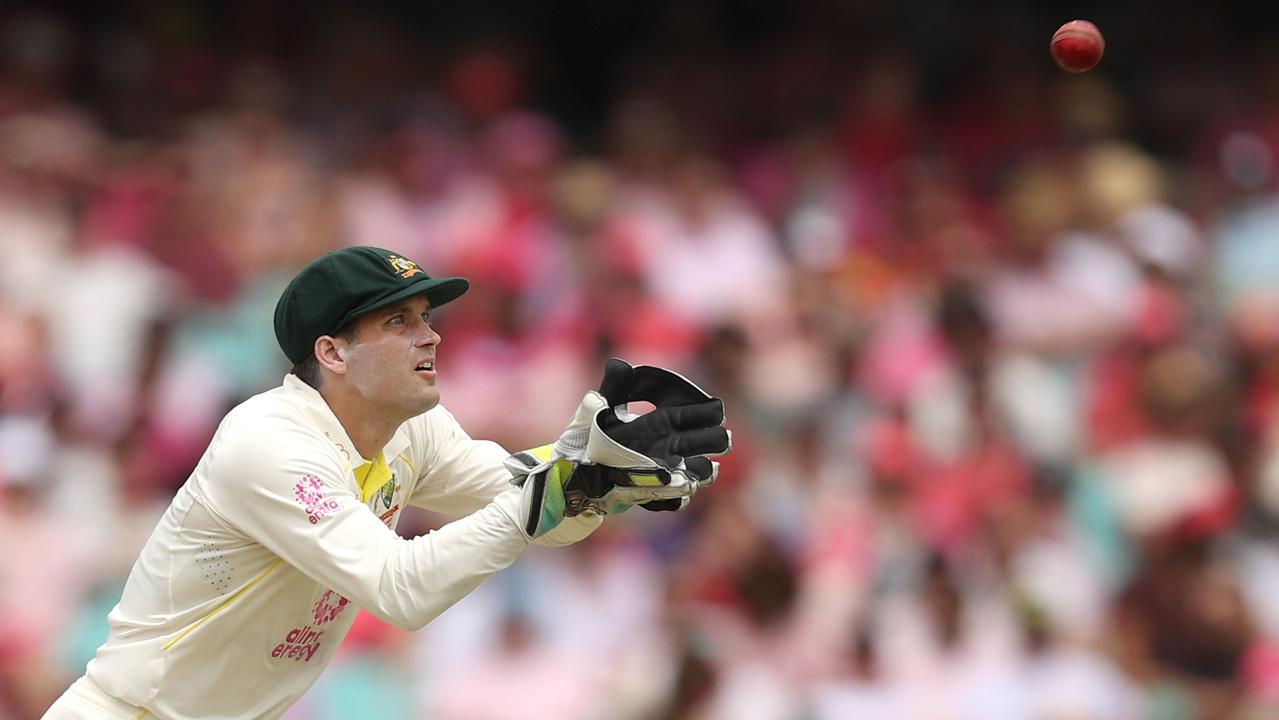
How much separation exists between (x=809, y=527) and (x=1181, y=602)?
1.79 m

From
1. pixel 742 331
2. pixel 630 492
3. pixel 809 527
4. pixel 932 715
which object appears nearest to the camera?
pixel 630 492

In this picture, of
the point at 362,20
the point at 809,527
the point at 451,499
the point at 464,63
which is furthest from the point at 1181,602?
the point at 362,20

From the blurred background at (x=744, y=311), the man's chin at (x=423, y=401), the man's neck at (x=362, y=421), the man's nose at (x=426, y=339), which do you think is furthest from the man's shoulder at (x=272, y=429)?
the blurred background at (x=744, y=311)

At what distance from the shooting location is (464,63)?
11.4m

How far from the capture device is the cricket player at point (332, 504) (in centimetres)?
418

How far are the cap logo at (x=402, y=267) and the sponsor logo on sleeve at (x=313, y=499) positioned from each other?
600 millimetres

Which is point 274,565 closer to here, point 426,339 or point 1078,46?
point 426,339

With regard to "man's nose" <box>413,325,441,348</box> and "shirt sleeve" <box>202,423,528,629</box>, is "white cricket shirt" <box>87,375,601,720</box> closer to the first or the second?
"shirt sleeve" <box>202,423,528,629</box>

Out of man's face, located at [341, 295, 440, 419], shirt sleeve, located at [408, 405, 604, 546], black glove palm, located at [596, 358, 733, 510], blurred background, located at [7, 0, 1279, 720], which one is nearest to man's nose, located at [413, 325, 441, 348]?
man's face, located at [341, 295, 440, 419]

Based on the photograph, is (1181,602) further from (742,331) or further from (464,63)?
(464,63)

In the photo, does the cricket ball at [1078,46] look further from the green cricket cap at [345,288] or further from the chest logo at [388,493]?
the chest logo at [388,493]

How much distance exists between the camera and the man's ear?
15.2ft

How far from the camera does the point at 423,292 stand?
4645 millimetres

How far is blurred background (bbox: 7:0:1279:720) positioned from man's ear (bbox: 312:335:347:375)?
3.40m
